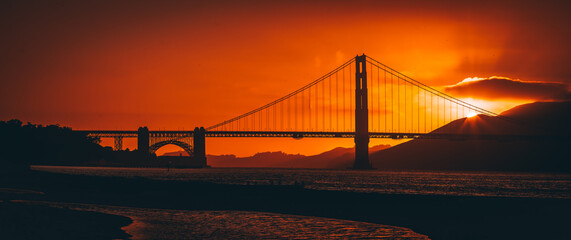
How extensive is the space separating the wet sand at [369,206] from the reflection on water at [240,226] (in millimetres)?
1333

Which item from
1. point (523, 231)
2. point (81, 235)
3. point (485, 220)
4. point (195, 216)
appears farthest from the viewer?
point (195, 216)

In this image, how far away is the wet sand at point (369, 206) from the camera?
2147 cm

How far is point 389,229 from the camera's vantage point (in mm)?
21844

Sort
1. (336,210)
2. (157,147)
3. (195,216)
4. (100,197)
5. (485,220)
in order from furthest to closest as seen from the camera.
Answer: (157,147) < (100,197) < (336,210) < (195,216) < (485,220)

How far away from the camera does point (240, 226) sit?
22422 millimetres

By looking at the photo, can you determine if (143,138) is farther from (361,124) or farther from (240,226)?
(240,226)

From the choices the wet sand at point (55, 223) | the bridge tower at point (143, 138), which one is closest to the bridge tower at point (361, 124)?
the bridge tower at point (143, 138)

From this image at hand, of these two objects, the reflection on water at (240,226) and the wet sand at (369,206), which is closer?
the reflection on water at (240,226)

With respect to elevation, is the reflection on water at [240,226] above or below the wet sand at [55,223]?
below

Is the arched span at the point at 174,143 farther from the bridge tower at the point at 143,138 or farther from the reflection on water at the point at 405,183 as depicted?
the reflection on water at the point at 405,183

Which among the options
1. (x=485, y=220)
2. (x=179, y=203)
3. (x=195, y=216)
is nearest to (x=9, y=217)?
(x=195, y=216)

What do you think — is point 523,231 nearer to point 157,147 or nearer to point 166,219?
point 166,219

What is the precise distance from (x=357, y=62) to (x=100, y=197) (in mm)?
103332

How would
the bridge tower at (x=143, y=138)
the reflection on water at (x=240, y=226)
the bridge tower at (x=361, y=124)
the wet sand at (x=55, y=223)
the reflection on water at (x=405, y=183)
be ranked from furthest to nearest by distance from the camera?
the bridge tower at (x=143, y=138) → the bridge tower at (x=361, y=124) → the reflection on water at (x=405, y=183) → the reflection on water at (x=240, y=226) → the wet sand at (x=55, y=223)
